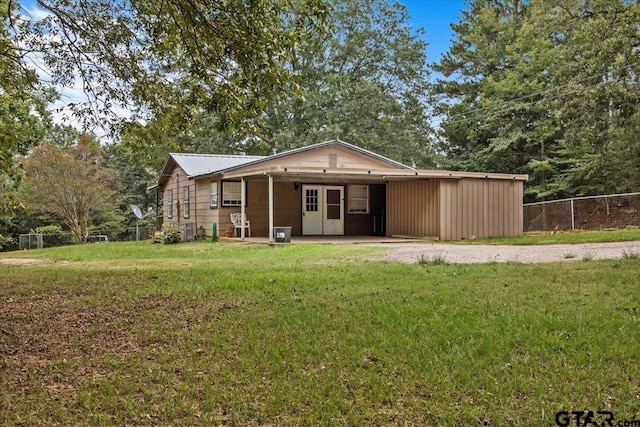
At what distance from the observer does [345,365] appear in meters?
3.38

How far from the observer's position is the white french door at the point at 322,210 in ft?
56.4

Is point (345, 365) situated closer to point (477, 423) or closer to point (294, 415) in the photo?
point (294, 415)

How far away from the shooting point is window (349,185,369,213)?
17719 mm

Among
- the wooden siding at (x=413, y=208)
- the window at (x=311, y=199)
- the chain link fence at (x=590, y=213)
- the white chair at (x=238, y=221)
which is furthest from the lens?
the window at (x=311, y=199)

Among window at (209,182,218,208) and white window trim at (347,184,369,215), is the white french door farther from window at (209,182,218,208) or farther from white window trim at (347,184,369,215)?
window at (209,182,218,208)

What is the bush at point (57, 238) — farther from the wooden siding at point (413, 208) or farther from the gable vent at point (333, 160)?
the wooden siding at point (413, 208)

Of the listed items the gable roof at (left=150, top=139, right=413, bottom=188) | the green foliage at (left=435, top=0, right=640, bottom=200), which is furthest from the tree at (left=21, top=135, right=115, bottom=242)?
the green foliage at (left=435, top=0, right=640, bottom=200)

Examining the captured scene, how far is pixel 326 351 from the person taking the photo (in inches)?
144

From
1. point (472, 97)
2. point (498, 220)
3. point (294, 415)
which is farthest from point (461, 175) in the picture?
point (472, 97)

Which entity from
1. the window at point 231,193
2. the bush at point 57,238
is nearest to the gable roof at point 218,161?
the window at point 231,193

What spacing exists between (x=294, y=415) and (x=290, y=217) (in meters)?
14.3

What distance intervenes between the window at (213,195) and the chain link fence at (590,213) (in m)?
11.6

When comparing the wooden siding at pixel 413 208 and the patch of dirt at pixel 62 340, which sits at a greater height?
the wooden siding at pixel 413 208

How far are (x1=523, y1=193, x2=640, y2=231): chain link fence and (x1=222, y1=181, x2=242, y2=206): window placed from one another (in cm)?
1093
